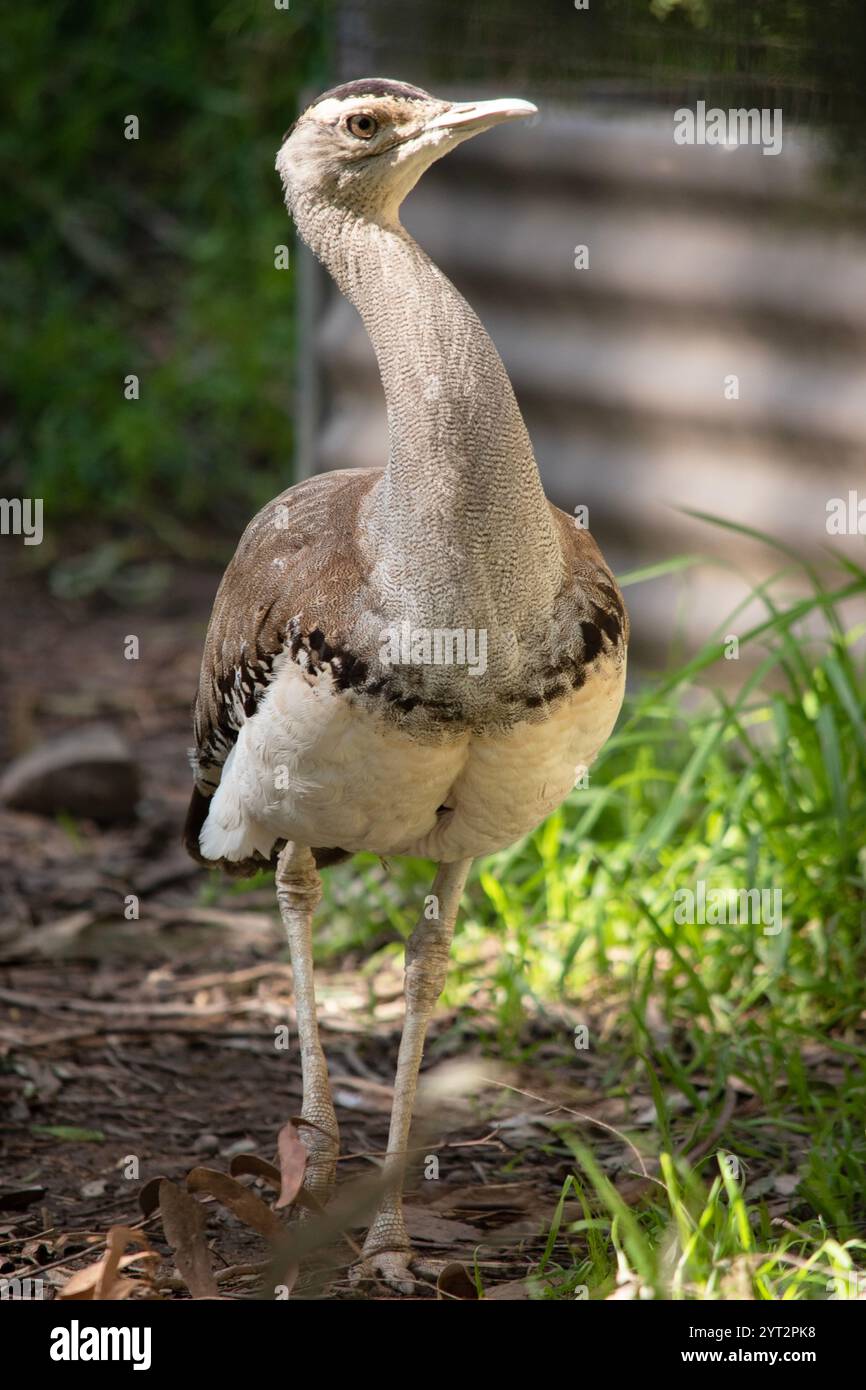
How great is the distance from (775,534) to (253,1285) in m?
3.32

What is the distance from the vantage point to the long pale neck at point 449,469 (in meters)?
2.84

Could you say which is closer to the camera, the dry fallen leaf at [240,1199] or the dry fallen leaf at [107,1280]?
the dry fallen leaf at [107,1280]

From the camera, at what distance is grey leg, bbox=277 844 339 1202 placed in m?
3.40

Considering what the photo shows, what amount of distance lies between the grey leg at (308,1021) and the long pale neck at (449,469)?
0.87 m

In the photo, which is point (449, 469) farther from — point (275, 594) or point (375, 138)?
point (375, 138)

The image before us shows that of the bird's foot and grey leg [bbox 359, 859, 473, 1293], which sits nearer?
the bird's foot

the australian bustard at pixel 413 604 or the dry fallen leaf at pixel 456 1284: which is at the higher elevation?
the australian bustard at pixel 413 604

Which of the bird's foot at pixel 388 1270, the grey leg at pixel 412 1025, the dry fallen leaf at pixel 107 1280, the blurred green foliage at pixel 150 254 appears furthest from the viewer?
the blurred green foliage at pixel 150 254

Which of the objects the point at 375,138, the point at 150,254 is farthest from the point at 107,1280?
the point at 150,254

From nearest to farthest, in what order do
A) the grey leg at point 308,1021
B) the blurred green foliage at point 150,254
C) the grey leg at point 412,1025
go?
the grey leg at point 412,1025 → the grey leg at point 308,1021 → the blurred green foliage at point 150,254

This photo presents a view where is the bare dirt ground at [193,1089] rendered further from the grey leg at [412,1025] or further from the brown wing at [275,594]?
the brown wing at [275,594]

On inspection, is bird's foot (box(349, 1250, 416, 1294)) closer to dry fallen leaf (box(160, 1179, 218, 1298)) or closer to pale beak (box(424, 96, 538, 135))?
dry fallen leaf (box(160, 1179, 218, 1298))

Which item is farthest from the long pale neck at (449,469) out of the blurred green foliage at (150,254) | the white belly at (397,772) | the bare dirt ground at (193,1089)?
the blurred green foliage at (150,254)

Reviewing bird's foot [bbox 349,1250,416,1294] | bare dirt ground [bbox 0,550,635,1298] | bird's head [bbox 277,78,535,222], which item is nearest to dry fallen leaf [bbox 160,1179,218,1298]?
bare dirt ground [bbox 0,550,635,1298]
